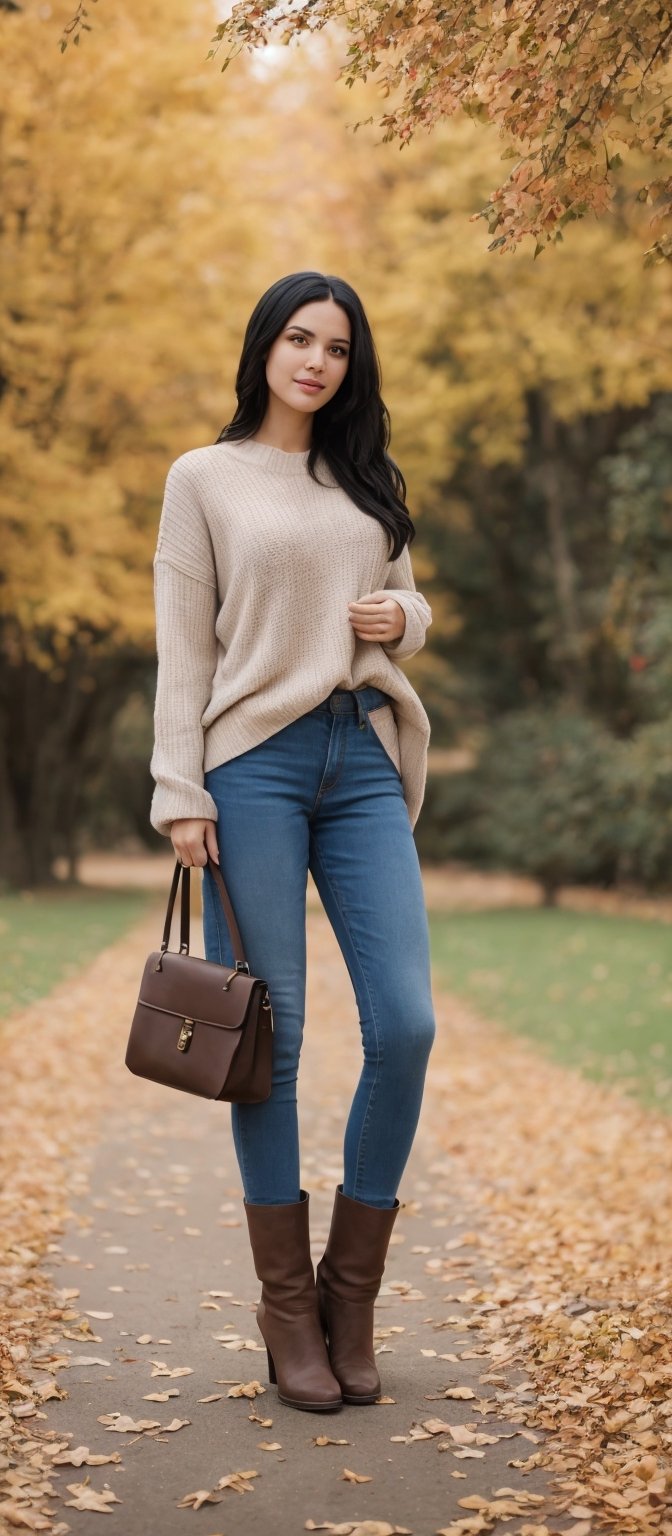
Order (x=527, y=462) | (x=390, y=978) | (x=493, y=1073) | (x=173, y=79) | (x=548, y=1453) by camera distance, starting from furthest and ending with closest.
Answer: (x=527, y=462) < (x=173, y=79) < (x=493, y=1073) < (x=390, y=978) < (x=548, y=1453)

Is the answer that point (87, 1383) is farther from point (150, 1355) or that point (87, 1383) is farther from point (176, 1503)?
point (176, 1503)

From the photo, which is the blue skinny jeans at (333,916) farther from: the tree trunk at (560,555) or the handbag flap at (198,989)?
the tree trunk at (560,555)

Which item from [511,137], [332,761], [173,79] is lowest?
[332,761]

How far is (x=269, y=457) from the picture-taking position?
3.31m

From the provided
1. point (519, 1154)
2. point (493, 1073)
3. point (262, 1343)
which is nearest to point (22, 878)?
point (493, 1073)

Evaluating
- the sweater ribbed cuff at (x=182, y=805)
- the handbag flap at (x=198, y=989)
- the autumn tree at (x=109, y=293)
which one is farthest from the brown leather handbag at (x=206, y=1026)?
the autumn tree at (x=109, y=293)

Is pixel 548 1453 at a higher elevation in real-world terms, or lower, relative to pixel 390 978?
lower

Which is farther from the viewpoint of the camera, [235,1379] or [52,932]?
[52,932]

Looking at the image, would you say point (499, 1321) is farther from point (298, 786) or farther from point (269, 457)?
point (269, 457)

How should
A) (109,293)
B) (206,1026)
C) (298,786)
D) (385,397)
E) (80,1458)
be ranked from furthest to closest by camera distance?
1. (385,397)
2. (109,293)
3. (298,786)
4. (206,1026)
5. (80,1458)

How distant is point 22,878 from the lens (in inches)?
765

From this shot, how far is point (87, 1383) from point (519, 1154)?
328 centimetres

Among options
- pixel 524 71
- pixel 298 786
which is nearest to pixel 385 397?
pixel 524 71

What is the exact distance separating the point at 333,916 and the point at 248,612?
65 centimetres
